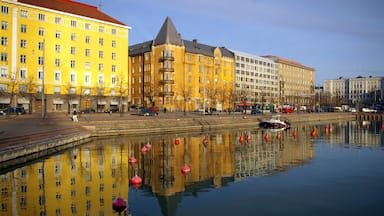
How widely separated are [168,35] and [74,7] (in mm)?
31585

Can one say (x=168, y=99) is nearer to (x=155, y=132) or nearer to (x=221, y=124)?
(x=221, y=124)

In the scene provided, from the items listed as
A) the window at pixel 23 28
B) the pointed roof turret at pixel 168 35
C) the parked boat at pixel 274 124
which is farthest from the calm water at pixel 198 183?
the pointed roof turret at pixel 168 35

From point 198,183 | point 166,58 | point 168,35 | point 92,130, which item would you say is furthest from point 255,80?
point 198,183

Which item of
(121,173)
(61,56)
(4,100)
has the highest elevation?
(61,56)

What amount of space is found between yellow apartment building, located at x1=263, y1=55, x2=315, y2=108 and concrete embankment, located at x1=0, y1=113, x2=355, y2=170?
77.9m

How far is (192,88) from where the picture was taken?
110 meters

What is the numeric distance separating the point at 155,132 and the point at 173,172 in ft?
102

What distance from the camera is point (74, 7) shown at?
79.1 metres

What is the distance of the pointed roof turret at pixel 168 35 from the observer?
341 ft

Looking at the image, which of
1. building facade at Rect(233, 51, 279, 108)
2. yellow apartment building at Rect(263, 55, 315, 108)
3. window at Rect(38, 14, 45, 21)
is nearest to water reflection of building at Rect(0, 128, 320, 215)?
window at Rect(38, 14, 45, 21)

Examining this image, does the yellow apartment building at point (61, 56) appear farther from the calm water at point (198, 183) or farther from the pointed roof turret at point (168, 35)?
the calm water at point (198, 183)

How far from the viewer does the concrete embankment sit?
2842 centimetres

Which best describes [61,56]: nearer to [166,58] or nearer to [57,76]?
[57,76]

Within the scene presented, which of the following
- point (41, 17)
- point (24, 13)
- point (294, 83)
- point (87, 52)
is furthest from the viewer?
point (294, 83)
